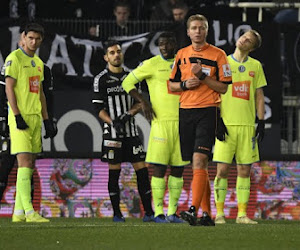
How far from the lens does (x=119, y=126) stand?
38.5 ft

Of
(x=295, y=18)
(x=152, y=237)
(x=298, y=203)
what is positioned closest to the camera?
(x=152, y=237)

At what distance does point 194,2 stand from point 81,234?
813cm

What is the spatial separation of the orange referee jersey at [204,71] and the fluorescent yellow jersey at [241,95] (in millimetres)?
1612

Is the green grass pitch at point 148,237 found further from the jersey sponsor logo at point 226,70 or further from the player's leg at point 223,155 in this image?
the player's leg at point 223,155

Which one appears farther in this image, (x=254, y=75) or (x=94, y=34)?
(x=94, y=34)

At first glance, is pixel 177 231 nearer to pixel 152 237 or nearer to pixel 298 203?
pixel 152 237

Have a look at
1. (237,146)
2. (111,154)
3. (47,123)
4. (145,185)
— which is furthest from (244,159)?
(47,123)

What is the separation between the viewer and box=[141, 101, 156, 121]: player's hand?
11461 mm

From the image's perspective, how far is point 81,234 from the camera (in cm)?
866

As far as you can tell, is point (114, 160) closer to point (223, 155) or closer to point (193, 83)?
point (223, 155)

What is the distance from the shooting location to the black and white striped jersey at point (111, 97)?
11836 mm

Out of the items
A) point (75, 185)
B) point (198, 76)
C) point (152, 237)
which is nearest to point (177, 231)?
point (152, 237)

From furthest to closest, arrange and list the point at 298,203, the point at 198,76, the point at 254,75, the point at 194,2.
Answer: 1. the point at 194,2
2. the point at 298,203
3. the point at 254,75
4. the point at 198,76

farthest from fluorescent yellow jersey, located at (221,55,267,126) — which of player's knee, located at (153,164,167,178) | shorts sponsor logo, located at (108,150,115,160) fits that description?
shorts sponsor logo, located at (108,150,115,160)
